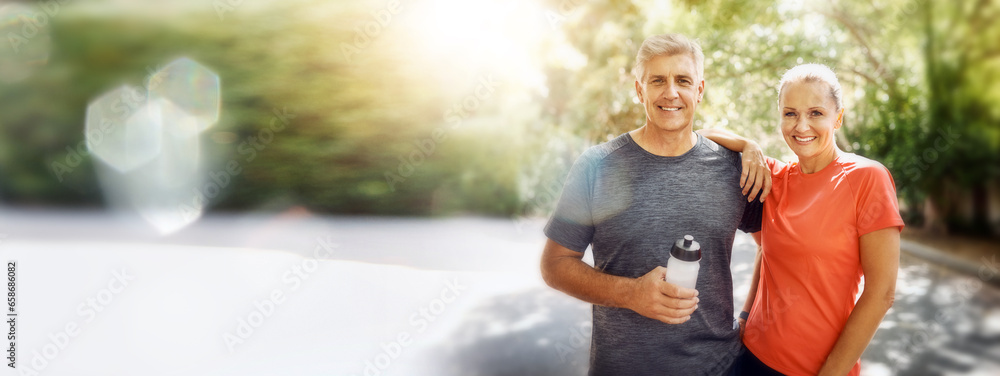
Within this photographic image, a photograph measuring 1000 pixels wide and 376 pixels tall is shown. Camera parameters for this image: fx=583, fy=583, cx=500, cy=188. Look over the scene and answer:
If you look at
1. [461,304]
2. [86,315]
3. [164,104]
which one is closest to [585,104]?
[461,304]

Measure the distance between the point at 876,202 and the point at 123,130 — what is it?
10823mm

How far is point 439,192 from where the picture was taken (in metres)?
10.5

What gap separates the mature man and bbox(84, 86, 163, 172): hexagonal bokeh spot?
9451mm

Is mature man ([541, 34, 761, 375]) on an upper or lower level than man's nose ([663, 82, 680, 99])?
lower

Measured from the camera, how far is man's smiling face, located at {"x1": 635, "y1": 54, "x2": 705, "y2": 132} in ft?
6.36

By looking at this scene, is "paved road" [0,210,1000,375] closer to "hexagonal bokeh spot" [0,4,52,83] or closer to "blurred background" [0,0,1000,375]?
"blurred background" [0,0,1000,375]

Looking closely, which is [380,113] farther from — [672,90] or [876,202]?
[876,202]

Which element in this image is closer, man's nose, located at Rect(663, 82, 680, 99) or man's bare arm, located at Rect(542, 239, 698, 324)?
man's bare arm, located at Rect(542, 239, 698, 324)

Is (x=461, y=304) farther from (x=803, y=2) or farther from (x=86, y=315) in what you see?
(x=803, y=2)

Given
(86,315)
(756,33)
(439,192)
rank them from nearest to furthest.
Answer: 1. (86,315)
2. (756,33)
3. (439,192)

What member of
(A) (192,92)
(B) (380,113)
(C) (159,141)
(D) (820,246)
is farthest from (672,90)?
(C) (159,141)

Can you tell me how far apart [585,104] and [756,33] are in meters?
3.35

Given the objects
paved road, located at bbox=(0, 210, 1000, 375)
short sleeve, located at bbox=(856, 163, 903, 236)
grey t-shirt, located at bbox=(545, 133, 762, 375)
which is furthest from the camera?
paved road, located at bbox=(0, 210, 1000, 375)

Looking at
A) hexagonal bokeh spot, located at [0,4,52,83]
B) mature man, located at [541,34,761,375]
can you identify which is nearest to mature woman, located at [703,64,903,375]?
mature man, located at [541,34,761,375]
